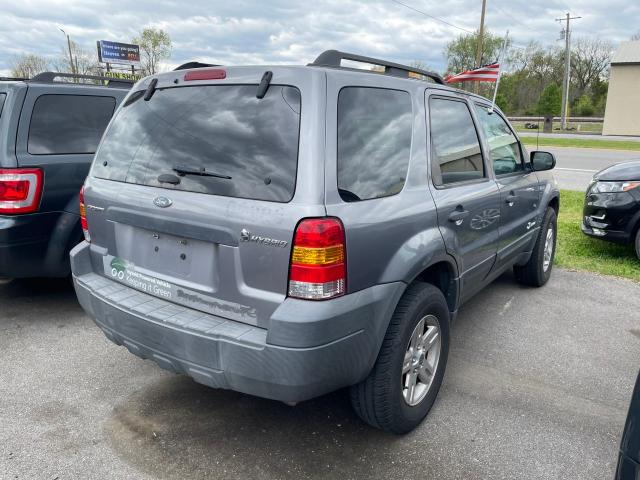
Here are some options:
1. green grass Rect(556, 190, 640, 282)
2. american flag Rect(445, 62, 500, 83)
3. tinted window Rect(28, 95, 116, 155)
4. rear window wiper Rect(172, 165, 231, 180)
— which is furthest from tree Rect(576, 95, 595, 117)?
rear window wiper Rect(172, 165, 231, 180)

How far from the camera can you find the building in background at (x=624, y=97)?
40.6 metres

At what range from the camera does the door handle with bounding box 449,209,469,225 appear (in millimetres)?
2973

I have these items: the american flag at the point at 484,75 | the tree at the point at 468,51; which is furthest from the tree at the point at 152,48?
the american flag at the point at 484,75

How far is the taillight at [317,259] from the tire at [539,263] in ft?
11.1

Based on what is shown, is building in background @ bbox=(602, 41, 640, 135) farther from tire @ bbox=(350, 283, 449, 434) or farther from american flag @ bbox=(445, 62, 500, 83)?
tire @ bbox=(350, 283, 449, 434)

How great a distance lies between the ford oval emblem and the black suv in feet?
6.89

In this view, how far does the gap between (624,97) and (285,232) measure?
47.4 meters

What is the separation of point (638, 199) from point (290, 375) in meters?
5.10

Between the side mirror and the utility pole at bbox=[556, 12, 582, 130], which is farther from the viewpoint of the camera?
the utility pole at bbox=[556, 12, 582, 130]

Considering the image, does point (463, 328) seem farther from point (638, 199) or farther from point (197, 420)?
point (638, 199)

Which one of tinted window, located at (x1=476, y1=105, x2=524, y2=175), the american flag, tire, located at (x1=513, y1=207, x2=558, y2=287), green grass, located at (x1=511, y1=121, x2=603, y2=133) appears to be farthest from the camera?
green grass, located at (x1=511, y1=121, x2=603, y2=133)

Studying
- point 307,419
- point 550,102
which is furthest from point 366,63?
point 550,102

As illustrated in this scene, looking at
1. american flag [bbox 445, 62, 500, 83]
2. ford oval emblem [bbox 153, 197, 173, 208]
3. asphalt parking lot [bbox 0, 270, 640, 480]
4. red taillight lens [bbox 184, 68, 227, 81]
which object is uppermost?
american flag [bbox 445, 62, 500, 83]

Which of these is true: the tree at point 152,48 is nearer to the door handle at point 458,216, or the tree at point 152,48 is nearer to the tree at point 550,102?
the tree at point 550,102
